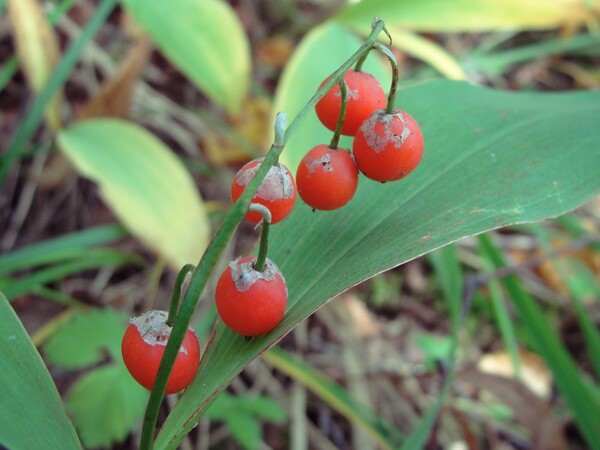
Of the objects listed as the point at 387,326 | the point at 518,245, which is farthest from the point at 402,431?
the point at 518,245

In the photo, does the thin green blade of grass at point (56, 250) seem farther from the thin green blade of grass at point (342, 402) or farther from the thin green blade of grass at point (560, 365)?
the thin green blade of grass at point (560, 365)

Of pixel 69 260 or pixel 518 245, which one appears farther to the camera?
pixel 518 245

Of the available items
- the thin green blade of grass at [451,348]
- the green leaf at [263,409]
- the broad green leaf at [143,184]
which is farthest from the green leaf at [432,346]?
the broad green leaf at [143,184]

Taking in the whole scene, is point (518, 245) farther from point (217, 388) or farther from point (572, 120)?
point (217, 388)

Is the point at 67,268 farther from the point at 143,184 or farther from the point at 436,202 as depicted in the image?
the point at 436,202

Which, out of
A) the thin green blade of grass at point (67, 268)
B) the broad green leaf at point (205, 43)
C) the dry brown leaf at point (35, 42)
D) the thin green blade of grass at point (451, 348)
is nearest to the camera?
the thin green blade of grass at point (451, 348)

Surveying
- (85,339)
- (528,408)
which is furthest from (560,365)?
(85,339)
